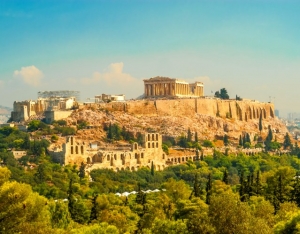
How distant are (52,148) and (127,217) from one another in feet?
110

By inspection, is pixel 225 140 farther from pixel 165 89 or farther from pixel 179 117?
pixel 165 89

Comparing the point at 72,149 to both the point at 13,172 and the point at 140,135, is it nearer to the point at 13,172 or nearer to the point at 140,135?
the point at 13,172

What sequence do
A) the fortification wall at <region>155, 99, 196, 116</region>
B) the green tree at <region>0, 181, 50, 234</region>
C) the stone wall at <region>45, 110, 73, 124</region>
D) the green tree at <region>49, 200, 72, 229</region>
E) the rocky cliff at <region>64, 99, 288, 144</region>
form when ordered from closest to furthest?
the green tree at <region>0, 181, 50, 234</region>
the green tree at <region>49, 200, 72, 229</region>
the stone wall at <region>45, 110, 73, 124</region>
the rocky cliff at <region>64, 99, 288, 144</region>
the fortification wall at <region>155, 99, 196, 116</region>

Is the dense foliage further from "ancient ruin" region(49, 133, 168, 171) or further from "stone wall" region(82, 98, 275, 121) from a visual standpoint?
"stone wall" region(82, 98, 275, 121)

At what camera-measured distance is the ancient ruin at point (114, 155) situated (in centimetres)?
6800

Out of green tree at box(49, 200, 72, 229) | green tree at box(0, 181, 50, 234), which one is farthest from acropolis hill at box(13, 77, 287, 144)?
green tree at box(0, 181, 50, 234)

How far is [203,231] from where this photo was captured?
28.2 m

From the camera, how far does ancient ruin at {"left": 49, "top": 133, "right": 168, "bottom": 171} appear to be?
68.0 meters

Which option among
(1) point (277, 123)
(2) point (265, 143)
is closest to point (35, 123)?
(2) point (265, 143)

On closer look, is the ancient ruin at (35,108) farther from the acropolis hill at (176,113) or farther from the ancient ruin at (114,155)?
the ancient ruin at (114,155)

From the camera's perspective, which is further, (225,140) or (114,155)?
(225,140)

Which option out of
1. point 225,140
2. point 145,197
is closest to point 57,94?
point 225,140

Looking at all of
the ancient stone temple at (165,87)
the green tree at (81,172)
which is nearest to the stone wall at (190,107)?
the ancient stone temple at (165,87)

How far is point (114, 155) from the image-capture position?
70.6 meters
